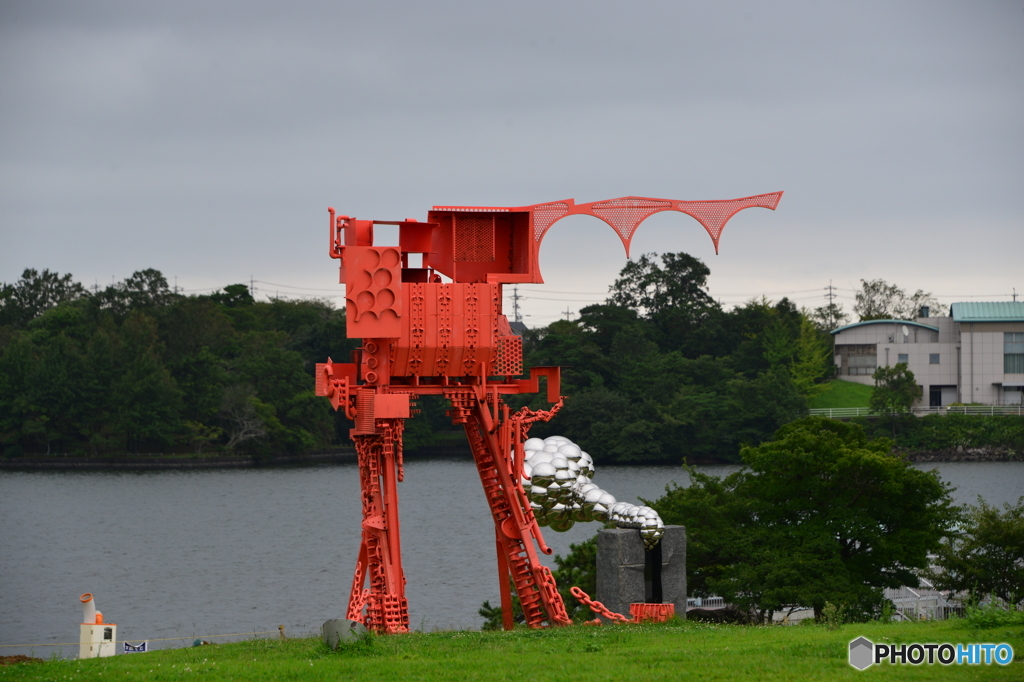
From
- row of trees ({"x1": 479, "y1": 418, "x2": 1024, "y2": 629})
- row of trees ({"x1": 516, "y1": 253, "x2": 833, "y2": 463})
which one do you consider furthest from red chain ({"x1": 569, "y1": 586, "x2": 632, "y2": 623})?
row of trees ({"x1": 516, "y1": 253, "x2": 833, "y2": 463})

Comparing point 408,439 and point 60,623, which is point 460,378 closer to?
point 60,623

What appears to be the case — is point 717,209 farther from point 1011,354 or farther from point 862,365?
point 862,365

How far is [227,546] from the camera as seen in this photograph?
157ft

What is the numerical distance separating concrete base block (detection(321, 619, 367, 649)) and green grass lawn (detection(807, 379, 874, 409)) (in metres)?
74.3

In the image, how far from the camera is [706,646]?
1527cm

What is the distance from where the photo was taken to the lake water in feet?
117

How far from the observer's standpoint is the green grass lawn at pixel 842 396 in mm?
88188

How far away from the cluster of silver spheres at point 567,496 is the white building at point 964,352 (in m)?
70.5

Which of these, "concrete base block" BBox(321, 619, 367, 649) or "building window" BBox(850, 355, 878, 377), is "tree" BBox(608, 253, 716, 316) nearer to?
"building window" BBox(850, 355, 878, 377)

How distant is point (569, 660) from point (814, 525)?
13.3 metres

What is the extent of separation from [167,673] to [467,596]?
23.5 metres

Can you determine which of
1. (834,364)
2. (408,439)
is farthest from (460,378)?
(834,364)

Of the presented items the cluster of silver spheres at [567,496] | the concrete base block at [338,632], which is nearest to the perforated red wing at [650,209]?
the cluster of silver spheres at [567,496]

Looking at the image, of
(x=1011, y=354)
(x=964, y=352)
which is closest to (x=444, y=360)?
(x=964, y=352)
